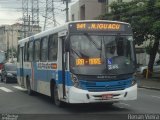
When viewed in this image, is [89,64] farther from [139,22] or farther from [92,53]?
[139,22]

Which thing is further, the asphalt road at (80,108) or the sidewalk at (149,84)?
the sidewalk at (149,84)

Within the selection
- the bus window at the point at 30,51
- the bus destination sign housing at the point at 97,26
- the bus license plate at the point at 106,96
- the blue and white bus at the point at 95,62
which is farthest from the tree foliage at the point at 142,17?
the bus license plate at the point at 106,96

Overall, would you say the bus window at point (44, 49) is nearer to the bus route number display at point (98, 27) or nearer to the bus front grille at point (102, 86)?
the bus route number display at point (98, 27)

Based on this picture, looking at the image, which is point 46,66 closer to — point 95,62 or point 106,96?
point 95,62

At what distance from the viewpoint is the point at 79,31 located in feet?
49.3

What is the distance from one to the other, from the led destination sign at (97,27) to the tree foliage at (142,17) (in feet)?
60.5

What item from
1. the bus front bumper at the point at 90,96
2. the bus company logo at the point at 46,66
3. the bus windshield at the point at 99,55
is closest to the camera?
the bus front bumper at the point at 90,96

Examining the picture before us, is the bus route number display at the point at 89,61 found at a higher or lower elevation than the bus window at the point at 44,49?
lower

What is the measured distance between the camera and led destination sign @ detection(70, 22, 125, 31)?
49.5 ft

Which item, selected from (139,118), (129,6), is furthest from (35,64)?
(129,6)

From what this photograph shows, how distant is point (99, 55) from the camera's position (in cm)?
1481

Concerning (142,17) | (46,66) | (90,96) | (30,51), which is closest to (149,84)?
(142,17)

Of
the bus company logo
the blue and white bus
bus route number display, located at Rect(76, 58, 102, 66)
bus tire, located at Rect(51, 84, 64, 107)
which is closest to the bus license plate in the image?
the blue and white bus

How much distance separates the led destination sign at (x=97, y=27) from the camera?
1510cm
